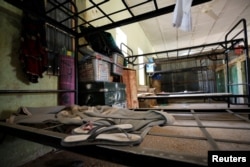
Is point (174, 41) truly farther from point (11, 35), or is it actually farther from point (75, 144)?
point (75, 144)

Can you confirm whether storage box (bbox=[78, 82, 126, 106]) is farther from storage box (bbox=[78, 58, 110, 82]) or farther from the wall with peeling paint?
the wall with peeling paint

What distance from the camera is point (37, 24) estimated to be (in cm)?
127

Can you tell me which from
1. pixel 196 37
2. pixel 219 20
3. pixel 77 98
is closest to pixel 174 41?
pixel 196 37

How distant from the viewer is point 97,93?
157 cm

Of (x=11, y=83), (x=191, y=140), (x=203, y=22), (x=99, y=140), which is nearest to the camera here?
(x=99, y=140)

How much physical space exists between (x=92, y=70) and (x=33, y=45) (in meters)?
0.60

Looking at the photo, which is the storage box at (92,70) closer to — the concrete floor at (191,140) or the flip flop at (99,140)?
Result: the concrete floor at (191,140)

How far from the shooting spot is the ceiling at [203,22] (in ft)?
12.4

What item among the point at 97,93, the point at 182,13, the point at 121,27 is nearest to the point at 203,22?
the point at 121,27

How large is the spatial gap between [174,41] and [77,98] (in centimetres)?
607

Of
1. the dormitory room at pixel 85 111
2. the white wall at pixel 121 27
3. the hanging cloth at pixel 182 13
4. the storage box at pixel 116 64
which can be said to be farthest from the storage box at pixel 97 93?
the white wall at pixel 121 27

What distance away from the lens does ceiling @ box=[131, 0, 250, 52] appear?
12.4 ft

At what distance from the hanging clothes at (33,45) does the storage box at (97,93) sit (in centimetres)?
48

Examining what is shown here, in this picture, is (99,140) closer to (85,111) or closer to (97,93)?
(85,111)
